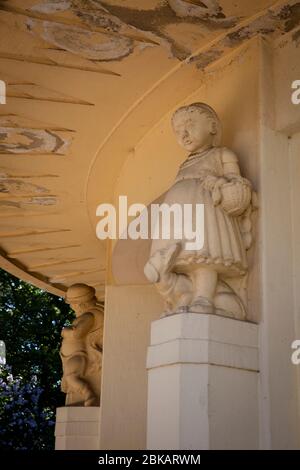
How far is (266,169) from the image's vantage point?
5234 millimetres

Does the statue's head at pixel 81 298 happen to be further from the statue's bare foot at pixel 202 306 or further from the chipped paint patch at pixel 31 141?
the statue's bare foot at pixel 202 306

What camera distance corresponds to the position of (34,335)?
18.4 meters

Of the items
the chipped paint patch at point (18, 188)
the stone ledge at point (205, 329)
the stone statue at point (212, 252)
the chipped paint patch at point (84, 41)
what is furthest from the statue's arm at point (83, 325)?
the stone ledge at point (205, 329)

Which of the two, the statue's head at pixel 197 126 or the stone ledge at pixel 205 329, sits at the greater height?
the statue's head at pixel 197 126

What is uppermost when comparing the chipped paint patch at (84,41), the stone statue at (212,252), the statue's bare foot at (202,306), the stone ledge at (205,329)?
the chipped paint patch at (84,41)

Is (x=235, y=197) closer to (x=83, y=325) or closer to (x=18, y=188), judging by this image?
(x=18, y=188)

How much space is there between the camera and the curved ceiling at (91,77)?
5.45m

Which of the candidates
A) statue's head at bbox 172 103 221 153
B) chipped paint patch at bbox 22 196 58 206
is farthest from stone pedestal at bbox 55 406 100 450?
statue's head at bbox 172 103 221 153

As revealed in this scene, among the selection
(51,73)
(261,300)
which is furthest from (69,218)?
(261,300)

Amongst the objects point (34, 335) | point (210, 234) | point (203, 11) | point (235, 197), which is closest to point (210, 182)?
point (235, 197)

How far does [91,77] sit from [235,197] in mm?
1985

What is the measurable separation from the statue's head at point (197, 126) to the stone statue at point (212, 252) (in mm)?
226

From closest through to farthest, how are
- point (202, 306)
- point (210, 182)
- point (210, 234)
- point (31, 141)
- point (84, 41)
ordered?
point (202, 306) → point (210, 234) → point (210, 182) → point (84, 41) → point (31, 141)

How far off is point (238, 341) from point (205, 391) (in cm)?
42
